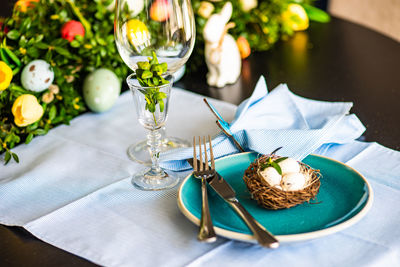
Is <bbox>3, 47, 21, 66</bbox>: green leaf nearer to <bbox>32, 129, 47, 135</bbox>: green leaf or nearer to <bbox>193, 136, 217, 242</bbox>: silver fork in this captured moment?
<bbox>32, 129, 47, 135</bbox>: green leaf

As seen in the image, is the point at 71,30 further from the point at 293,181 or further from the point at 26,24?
the point at 293,181

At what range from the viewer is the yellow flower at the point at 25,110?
0.83 m

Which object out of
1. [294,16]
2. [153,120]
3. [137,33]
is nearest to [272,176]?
[153,120]

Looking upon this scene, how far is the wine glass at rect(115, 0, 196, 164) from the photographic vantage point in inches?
28.2

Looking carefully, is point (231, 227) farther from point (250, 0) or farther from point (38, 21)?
point (250, 0)

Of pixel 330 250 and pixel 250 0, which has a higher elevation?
pixel 250 0

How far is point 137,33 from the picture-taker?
0.73 meters

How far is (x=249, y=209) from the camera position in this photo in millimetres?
603

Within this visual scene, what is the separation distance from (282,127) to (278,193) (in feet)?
0.90

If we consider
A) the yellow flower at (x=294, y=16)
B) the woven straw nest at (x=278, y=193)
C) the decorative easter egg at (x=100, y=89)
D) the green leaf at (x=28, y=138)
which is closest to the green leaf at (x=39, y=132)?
the green leaf at (x=28, y=138)

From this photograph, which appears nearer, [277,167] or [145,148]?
[277,167]

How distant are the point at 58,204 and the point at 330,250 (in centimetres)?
38

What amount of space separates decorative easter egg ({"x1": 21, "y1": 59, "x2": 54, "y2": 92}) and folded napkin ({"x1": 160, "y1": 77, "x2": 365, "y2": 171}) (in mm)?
282

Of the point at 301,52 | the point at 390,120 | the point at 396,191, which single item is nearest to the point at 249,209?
the point at 396,191
